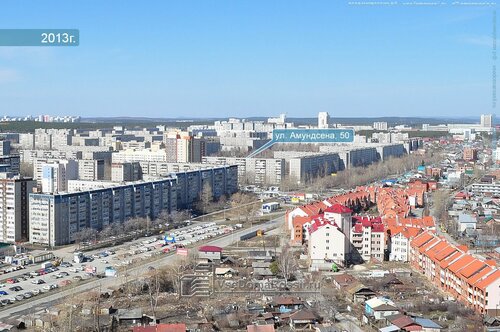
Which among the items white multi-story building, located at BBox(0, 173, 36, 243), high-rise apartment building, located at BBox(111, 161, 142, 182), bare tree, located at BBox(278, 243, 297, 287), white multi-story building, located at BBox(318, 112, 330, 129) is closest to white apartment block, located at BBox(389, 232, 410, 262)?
bare tree, located at BBox(278, 243, 297, 287)

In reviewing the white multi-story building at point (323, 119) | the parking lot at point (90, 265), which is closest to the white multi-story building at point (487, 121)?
the white multi-story building at point (323, 119)

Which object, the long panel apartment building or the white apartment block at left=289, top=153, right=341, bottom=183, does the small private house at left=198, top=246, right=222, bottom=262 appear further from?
the white apartment block at left=289, top=153, right=341, bottom=183

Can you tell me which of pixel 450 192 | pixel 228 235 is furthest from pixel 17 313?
pixel 450 192

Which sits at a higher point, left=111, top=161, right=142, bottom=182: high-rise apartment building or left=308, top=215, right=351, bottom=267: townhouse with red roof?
left=111, top=161, right=142, bottom=182: high-rise apartment building

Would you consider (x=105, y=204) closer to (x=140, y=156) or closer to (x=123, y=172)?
(x=123, y=172)

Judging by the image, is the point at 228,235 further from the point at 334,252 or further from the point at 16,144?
the point at 16,144
